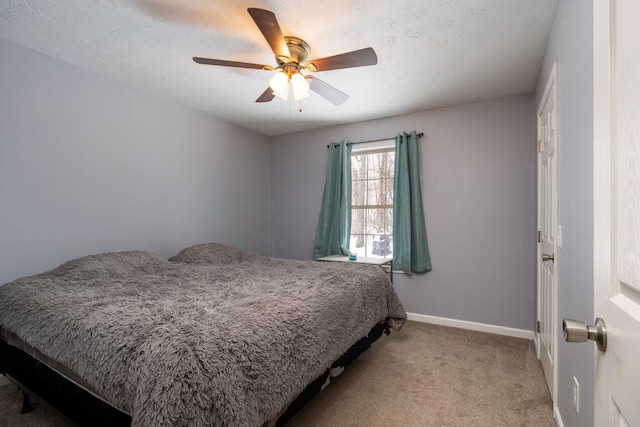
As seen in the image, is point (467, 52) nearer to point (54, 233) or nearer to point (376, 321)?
point (376, 321)

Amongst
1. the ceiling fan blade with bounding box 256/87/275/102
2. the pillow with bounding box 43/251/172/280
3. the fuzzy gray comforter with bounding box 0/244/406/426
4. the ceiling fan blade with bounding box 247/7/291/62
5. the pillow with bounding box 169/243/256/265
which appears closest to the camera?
the fuzzy gray comforter with bounding box 0/244/406/426

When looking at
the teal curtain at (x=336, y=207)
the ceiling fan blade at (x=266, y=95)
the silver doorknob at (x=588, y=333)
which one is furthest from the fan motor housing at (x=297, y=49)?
the silver doorknob at (x=588, y=333)

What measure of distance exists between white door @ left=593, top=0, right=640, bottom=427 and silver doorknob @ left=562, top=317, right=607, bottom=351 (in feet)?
0.05

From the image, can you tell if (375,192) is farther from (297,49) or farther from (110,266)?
(110,266)

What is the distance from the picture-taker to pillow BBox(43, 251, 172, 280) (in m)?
2.12

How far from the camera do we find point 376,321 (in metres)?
2.32

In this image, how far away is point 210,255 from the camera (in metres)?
3.02

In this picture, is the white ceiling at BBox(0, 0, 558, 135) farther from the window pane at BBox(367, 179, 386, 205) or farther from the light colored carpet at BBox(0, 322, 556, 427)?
the light colored carpet at BBox(0, 322, 556, 427)

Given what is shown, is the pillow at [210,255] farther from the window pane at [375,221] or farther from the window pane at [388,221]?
the window pane at [388,221]

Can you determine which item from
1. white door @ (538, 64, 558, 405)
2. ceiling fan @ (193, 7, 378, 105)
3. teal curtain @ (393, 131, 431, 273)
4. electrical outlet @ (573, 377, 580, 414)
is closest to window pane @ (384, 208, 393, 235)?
teal curtain @ (393, 131, 431, 273)

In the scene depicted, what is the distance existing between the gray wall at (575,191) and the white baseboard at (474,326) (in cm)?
137

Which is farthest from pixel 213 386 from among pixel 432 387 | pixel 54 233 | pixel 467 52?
pixel 467 52

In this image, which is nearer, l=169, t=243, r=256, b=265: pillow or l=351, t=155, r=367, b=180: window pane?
l=169, t=243, r=256, b=265: pillow

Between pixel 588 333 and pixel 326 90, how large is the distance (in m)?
2.15
